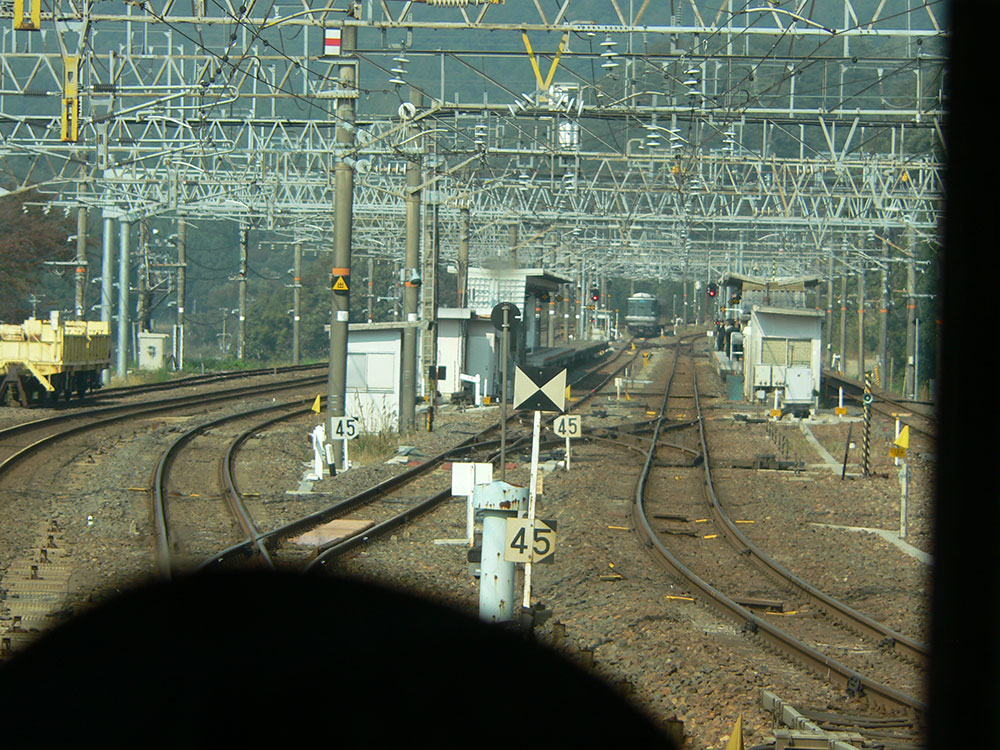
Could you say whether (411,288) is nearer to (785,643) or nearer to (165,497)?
(165,497)

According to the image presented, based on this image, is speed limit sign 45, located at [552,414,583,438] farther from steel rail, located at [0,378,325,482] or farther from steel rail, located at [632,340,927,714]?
steel rail, located at [0,378,325,482]

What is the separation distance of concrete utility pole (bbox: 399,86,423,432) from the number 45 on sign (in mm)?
11663

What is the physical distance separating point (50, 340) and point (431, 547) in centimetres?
1564

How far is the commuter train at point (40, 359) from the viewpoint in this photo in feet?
75.3

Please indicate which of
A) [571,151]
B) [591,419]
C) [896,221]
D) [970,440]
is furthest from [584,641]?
[896,221]

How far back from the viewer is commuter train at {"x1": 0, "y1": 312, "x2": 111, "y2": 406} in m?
22.9

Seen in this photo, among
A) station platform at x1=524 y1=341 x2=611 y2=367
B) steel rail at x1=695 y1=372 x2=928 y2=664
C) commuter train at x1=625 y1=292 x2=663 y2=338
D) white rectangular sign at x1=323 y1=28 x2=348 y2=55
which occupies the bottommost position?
steel rail at x1=695 y1=372 x2=928 y2=664

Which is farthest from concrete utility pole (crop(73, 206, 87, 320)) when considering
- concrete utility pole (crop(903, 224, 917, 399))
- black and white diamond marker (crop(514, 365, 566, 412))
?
concrete utility pole (crop(903, 224, 917, 399))

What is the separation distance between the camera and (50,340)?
2333 centimetres

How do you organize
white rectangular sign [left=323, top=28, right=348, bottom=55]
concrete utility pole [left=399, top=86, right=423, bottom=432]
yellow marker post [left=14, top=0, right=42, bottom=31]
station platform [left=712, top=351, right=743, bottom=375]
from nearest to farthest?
yellow marker post [left=14, top=0, right=42, bottom=31] → white rectangular sign [left=323, top=28, right=348, bottom=55] → concrete utility pole [left=399, top=86, right=423, bottom=432] → station platform [left=712, top=351, right=743, bottom=375]

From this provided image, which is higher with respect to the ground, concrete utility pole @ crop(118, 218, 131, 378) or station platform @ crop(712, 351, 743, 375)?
concrete utility pole @ crop(118, 218, 131, 378)

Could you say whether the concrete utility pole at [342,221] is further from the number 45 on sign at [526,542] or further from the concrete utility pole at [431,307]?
the number 45 on sign at [526,542]

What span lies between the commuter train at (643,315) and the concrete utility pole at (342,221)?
188 feet

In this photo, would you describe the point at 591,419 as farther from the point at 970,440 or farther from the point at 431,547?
the point at 970,440
